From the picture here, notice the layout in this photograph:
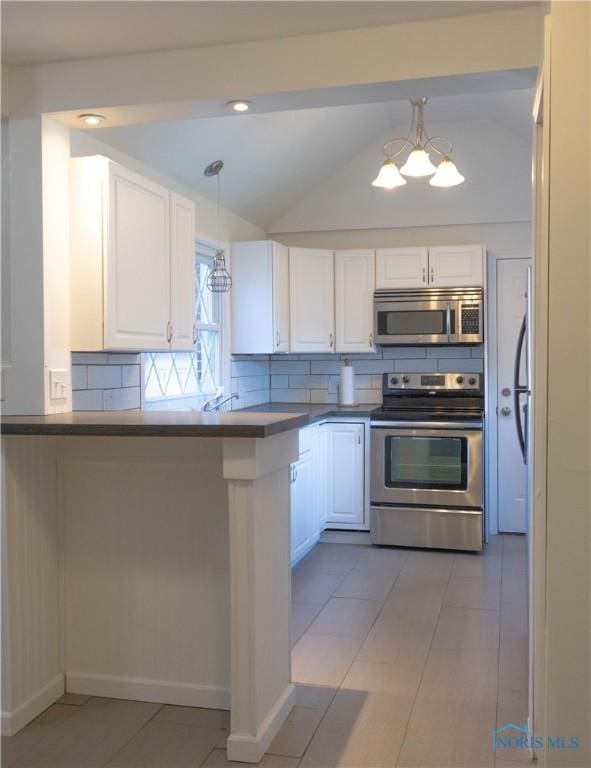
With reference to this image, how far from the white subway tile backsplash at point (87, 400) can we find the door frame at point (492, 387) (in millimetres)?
3043

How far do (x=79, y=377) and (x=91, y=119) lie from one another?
1104mm

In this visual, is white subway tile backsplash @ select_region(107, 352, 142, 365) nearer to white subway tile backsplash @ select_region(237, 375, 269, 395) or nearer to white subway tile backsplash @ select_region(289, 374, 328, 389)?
white subway tile backsplash @ select_region(237, 375, 269, 395)

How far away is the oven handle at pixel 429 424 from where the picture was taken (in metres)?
5.08

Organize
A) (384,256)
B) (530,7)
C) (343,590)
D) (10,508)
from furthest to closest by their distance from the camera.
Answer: (384,256) → (343,590) → (10,508) → (530,7)

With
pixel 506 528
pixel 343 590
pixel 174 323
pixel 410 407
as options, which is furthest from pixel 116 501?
pixel 506 528

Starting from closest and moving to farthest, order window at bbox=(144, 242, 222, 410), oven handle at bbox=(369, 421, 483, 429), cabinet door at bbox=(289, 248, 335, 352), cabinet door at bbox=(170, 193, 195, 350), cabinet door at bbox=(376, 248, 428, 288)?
cabinet door at bbox=(170, 193, 195, 350)
window at bbox=(144, 242, 222, 410)
oven handle at bbox=(369, 421, 483, 429)
cabinet door at bbox=(376, 248, 428, 288)
cabinet door at bbox=(289, 248, 335, 352)

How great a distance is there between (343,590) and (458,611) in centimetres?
67

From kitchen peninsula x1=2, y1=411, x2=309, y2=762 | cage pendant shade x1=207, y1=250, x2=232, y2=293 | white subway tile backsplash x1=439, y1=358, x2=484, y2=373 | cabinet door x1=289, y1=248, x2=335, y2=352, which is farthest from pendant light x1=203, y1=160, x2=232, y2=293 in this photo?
kitchen peninsula x1=2, y1=411, x2=309, y2=762

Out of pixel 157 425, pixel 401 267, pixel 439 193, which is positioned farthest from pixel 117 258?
pixel 439 193

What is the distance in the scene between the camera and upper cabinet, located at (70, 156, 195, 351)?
118 inches

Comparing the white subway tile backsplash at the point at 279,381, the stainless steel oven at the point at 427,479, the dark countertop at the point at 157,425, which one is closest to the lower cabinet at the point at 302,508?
the stainless steel oven at the point at 427,479

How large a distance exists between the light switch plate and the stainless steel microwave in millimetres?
2998

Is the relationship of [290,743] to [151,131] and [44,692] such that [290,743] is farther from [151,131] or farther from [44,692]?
[151,131]

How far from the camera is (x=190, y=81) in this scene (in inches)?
108
